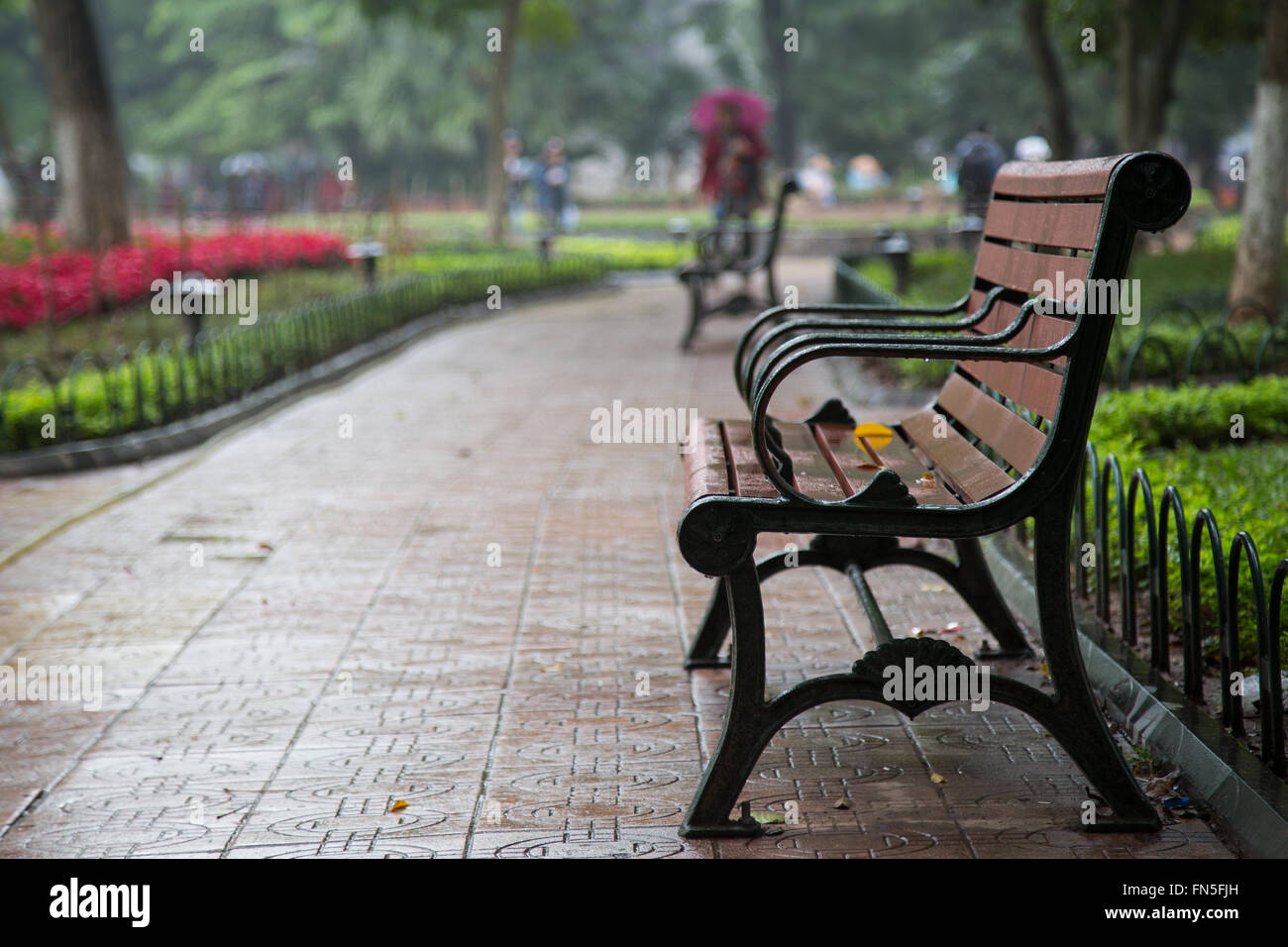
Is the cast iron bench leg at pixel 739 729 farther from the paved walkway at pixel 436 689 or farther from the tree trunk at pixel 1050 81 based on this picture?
the tree trunk at pixel 1050 81

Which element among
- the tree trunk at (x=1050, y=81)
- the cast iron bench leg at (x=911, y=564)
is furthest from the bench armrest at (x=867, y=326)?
the tree trunk at (x=1050, y=81)

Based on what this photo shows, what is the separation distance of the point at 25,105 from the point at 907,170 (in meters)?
27.4

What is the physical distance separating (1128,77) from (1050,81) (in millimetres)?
1683

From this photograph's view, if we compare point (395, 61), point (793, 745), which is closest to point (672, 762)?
point (793, 745)

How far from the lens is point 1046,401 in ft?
10.7

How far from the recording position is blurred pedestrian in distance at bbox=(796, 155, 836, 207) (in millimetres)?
Answer: 42281

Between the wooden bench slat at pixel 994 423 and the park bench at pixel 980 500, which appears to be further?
the wooden bench slat at pixel 994 423

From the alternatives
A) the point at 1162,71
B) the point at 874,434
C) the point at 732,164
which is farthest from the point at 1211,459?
the point at 732,164

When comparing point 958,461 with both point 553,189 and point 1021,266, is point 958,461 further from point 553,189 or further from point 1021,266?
point 553,189

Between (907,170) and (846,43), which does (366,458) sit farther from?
(907,170)

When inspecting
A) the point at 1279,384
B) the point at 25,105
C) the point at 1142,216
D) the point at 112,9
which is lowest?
the point at 1279,384

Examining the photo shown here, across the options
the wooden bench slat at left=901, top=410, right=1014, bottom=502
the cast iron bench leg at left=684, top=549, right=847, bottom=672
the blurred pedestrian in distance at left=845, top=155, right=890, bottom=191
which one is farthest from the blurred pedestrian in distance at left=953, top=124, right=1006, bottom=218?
the blurred pedestrian in distance at left=845, top=155, right=890, bottom=191

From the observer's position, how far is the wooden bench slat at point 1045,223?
3164 millimetres

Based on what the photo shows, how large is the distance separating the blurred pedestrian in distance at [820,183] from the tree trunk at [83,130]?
26.5m
